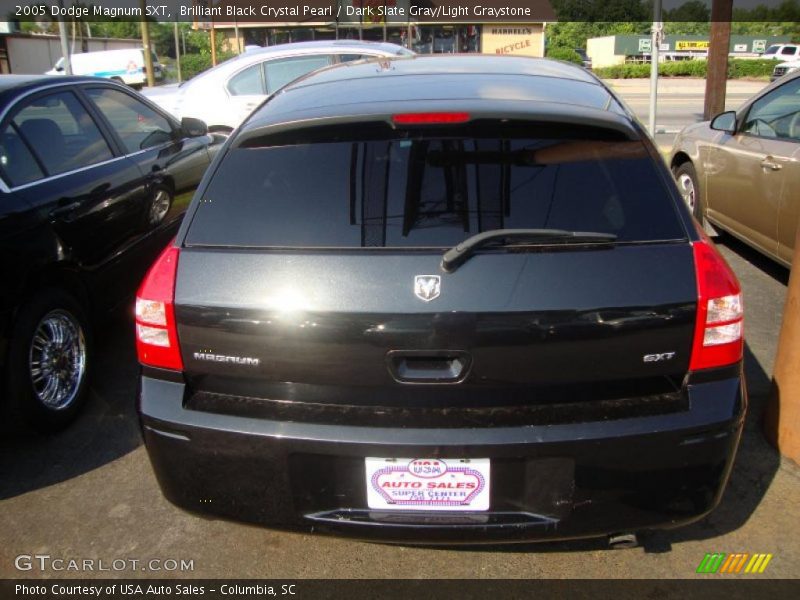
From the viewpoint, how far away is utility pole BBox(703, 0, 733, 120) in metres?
10.1

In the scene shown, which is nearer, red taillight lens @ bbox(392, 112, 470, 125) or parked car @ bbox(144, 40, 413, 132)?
red taillight lens @ bbox(392, 112, 470, 125)

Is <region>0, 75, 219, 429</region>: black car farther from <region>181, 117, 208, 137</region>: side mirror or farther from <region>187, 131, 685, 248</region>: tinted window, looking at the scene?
<region>187, 131, 685, 248</region>: tinted window

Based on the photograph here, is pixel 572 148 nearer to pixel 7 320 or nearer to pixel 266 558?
pixel 266 558

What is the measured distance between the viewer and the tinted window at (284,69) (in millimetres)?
8281

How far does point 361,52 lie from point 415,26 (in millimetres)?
36377

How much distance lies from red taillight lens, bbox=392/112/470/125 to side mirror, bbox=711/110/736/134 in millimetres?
4069

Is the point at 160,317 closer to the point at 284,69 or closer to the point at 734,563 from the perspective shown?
the point at 734,563

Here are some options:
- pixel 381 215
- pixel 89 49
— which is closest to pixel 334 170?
pixel 381 215

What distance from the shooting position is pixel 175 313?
2.26 m

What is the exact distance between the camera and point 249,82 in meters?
8.30

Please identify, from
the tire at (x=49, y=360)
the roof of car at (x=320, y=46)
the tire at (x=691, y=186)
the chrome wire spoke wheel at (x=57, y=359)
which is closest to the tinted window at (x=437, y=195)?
the tire at (x=49, y=360)

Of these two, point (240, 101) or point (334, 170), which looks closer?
point (334, 170)
